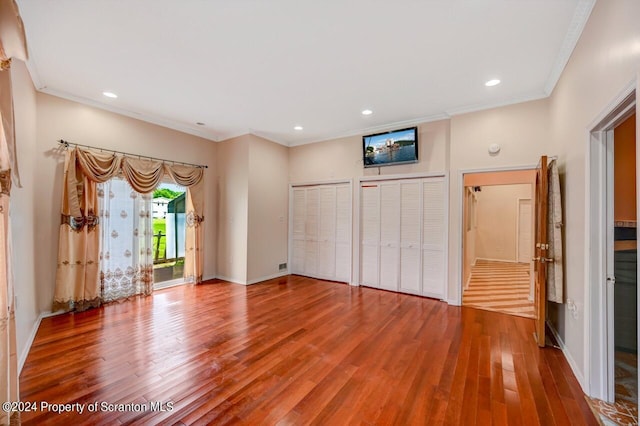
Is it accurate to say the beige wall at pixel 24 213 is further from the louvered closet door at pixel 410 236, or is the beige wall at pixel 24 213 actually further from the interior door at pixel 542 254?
the interior door at pixel 542 254

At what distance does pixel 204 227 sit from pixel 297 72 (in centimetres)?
371

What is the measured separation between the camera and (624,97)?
5.31 ft

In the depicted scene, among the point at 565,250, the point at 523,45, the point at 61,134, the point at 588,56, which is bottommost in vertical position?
the point at 565,250

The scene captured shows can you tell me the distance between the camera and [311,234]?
19.3 feet

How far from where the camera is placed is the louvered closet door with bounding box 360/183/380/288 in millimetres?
5020

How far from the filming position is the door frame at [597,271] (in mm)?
2012

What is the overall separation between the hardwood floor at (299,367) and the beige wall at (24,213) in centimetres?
33

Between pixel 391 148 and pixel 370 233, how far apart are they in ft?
5.34

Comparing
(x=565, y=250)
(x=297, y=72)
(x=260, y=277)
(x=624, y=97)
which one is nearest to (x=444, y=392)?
(x=565, y=250)

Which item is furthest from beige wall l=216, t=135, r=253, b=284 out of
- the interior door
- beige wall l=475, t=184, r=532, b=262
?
beige wall l=475, t=184, r=532, b=262

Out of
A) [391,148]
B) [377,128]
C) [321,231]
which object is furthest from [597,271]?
[321,231]

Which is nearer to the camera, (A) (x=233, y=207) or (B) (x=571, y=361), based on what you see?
(B) (x=571, y=361)

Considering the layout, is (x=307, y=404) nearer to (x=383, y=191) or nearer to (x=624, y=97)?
(x=624, y=97)

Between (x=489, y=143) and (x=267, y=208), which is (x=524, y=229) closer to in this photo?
(x=489, y=143)
